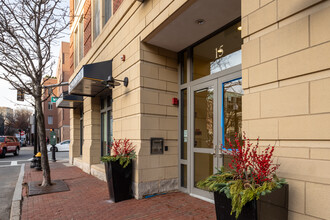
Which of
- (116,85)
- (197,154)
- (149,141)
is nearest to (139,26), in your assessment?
(116,85)

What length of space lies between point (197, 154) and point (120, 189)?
2010 millimetres

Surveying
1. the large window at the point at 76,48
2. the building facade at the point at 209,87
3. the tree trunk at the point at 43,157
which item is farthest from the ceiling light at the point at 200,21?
the large window at the point at 76,48

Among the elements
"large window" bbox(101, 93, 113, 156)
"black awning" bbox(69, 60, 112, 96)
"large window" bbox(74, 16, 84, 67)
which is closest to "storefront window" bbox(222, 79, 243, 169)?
"black awning" bbox(69, 60, 112, 96)

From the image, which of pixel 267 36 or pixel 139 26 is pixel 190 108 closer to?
pixel 139 26

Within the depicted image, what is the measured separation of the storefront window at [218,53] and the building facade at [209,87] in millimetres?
25

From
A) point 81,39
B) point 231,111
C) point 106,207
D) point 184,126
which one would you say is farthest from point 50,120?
point 231,111

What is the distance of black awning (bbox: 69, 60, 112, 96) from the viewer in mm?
6566

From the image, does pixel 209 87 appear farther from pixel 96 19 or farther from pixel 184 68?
pixel 96 19

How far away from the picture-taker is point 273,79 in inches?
111

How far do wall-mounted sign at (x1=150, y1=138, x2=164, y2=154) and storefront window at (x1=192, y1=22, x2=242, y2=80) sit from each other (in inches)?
73.1

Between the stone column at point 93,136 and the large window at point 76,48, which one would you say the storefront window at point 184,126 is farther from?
the large window at point 76,48

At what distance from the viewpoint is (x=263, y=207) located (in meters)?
2.33

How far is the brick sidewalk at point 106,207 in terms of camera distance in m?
4.52

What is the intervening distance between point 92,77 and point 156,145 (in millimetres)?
2719
